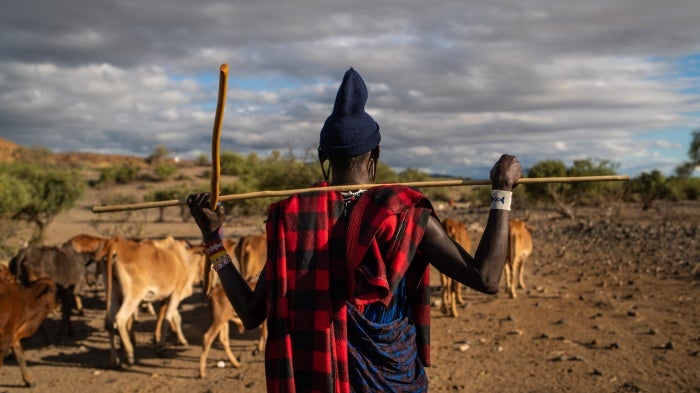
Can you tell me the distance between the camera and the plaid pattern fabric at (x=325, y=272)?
89.7 inches

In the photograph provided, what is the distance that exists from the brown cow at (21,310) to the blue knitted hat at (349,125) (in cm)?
694

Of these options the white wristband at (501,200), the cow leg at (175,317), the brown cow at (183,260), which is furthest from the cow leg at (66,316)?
the white wristband at (501,200)

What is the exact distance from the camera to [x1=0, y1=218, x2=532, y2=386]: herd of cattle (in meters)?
8.20

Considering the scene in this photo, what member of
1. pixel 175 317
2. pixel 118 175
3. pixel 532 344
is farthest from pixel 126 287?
pixel 118 175

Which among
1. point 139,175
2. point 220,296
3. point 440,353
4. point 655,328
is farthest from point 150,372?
point 139,175

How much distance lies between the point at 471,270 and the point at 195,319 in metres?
9.51

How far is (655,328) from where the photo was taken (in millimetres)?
8695

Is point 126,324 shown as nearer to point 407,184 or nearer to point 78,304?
point 78,304

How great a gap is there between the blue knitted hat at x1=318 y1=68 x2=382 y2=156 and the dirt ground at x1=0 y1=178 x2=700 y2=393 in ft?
17.1

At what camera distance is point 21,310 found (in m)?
8.17

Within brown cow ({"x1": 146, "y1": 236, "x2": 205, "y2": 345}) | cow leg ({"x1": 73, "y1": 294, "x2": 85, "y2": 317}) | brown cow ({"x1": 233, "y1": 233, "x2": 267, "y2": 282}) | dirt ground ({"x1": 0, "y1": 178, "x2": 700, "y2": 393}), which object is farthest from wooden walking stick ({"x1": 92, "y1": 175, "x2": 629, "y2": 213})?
cow leg ({"x1": 73, "y1": 294, "x2": 85, "y2": 317})

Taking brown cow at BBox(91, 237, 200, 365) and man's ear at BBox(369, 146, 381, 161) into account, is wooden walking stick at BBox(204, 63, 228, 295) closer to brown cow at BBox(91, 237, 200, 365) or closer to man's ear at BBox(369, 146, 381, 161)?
man's ear at BBox(369, 146, 381, 161)

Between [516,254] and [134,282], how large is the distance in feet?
23.2

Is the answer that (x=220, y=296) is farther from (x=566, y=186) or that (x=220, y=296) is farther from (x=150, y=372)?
(x=566, y=186)
